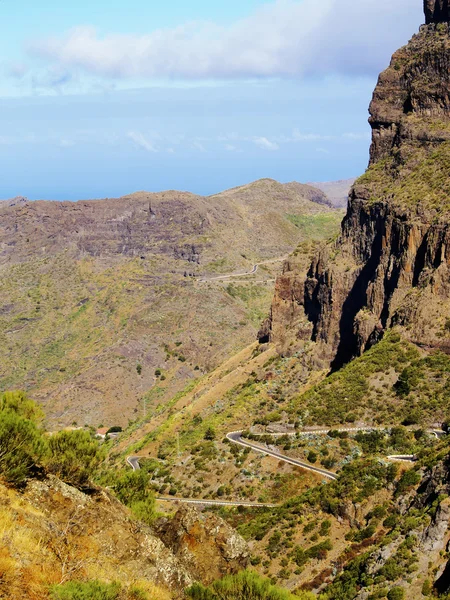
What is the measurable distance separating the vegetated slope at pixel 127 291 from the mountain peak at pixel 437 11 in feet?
167

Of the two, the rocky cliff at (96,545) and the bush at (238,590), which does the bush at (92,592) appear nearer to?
the rocky cliff at (96,545)

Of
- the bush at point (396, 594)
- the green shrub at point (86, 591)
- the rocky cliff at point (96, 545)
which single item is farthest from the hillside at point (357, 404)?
the green shrub at point (86, 591)

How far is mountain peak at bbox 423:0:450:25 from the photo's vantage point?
236 ft

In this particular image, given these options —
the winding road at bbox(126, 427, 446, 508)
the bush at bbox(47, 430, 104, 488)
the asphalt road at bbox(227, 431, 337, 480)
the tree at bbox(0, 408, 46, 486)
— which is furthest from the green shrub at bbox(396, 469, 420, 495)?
the tree at bbox(0, 408, 46, 486)

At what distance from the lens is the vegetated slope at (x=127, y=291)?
10669 cm

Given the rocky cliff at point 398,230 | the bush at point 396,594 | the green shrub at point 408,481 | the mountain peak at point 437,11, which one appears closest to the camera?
the bush at point 396,594

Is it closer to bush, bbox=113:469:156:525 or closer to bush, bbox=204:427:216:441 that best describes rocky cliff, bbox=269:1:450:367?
bush, bbox=204:427:216:441

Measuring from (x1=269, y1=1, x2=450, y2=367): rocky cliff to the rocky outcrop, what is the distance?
32253 millimetres

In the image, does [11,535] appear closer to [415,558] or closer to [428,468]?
[415,558]

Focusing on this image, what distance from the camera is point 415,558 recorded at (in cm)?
2906

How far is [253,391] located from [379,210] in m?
20.1

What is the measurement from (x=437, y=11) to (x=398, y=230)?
91.1 feet

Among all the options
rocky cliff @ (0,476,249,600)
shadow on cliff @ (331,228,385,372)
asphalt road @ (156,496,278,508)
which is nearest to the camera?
rocky cliff @ (0,476,249,600)

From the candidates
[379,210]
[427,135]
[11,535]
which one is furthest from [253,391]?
[11,535]
